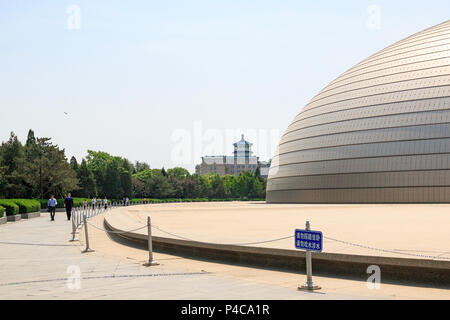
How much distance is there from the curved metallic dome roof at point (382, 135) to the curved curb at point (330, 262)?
3015cm

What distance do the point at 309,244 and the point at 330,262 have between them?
1.51 meters

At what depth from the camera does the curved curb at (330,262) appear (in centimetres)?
832

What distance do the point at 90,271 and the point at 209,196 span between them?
A: 129264mm

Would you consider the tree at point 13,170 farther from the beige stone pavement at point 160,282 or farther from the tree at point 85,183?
the beige stone pavement at point 160,282

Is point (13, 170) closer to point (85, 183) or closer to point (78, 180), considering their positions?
point (78, 180)

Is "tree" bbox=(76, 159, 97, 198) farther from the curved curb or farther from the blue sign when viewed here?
the blue sign

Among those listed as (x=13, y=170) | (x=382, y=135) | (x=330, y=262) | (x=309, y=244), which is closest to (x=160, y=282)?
(x=309, y=244)

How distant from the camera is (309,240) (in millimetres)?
8180

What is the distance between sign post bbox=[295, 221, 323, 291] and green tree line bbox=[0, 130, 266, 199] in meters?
51.7

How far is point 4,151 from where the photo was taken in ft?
209

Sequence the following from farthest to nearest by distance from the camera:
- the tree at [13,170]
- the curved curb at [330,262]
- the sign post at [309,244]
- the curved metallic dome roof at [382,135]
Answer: the tree at [13,170] < the curved metallic dome roof at [382,135] < the curved curb at [330,262] < the sign post at [309,244]

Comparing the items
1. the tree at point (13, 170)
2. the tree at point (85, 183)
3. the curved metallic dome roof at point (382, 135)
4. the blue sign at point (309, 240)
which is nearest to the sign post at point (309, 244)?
the blue sign at point (309, 240)
